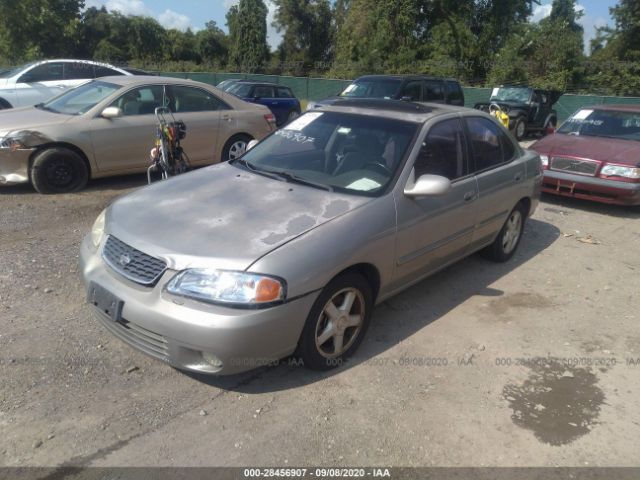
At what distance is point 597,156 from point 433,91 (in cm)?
586

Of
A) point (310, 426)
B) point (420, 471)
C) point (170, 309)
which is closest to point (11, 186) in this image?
point (170, 309)

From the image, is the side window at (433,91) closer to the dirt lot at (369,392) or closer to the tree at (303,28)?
the dirt lot at (369,392)

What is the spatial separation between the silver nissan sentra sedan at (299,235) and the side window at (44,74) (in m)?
8.49

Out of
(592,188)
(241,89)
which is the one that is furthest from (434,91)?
(592,188)

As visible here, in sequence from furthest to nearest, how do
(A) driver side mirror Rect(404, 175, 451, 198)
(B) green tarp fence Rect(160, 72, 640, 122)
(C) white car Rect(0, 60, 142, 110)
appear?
(B) green tarp fence Rect(160, 72, 640, 122) < (C) white car Rect(0, 60, 142, 110) < (A) driver side mirror Rect(404, 175, 451, 198)

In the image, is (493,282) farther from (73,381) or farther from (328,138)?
(73,381)

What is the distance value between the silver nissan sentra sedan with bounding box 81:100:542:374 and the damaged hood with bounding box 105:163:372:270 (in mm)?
12

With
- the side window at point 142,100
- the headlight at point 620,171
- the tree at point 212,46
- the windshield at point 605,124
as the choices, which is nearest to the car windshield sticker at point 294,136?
the side window at point 142,100

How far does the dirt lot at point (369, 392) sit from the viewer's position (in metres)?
2.64

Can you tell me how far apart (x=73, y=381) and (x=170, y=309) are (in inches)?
35.4

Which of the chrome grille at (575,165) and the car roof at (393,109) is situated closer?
the car roof at (393,109)

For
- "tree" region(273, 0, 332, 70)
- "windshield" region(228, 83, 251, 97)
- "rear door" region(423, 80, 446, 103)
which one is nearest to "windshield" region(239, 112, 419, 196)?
"rear door" region(423, 80, 446, 103)

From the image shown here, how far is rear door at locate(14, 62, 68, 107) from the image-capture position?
10242mm

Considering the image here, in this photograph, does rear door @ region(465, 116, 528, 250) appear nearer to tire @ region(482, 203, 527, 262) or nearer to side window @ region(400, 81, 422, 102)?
tire @ region(482, 203, 527, 262)
